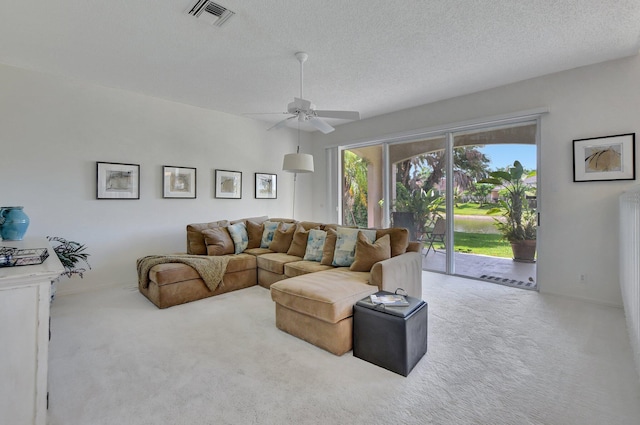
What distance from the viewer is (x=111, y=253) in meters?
4.05

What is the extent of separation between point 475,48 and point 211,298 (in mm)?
4159

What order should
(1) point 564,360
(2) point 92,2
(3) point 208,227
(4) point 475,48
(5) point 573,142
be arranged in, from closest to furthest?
(1) point 564,360 < (2) point 92,2 < (4) point 475,48 < (5) point 573,142 < (3) point 208,227

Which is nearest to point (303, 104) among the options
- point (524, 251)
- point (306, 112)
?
point (306, 112)

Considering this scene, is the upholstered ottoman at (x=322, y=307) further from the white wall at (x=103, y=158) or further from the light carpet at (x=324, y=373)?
the white wall at (x=103, y=158)

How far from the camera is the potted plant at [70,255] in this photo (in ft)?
11.3

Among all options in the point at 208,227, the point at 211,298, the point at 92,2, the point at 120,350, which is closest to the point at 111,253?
the point at 208,227

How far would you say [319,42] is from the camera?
2859 mm

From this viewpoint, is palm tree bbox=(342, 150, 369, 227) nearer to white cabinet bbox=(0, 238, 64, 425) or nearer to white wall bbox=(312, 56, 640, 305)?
white wall bbox=(312, 56, 640, 305)

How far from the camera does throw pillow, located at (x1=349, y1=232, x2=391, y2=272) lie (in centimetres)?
301

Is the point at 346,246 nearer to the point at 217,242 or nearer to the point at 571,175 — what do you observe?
the point at 217,242

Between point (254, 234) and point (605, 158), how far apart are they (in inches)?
186

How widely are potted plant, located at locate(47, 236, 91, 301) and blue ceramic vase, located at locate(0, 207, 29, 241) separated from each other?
1059 mm

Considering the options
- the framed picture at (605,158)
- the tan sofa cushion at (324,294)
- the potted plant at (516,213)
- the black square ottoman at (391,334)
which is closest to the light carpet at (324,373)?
the black square ottoman at (391,334)

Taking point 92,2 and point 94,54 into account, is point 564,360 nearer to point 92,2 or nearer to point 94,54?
point 92,2
